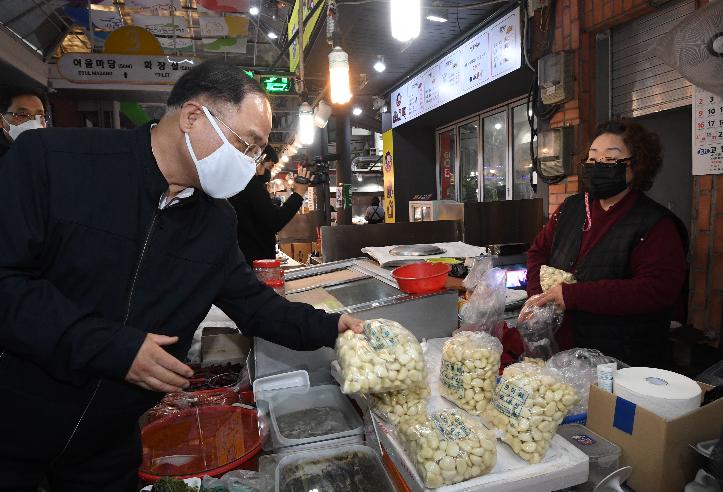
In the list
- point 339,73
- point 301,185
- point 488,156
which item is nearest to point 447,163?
point 488,156

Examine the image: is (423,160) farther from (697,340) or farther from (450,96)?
(697,340)

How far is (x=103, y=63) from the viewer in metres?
6.96

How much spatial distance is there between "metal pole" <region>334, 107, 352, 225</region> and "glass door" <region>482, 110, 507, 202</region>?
436cm

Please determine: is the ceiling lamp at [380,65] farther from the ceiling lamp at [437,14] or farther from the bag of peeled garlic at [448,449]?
the bag of peeled garlic at [448,449]

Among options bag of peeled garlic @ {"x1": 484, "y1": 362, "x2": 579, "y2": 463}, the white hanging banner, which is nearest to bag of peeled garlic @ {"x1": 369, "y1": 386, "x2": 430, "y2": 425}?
bag of peeled garlic @ {"x1": 484, "y1": 362, "x2": 579, "y2": 463}

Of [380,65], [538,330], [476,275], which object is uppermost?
[380,65]

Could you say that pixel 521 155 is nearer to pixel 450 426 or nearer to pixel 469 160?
pixel 469 160

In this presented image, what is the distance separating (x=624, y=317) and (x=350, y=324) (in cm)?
141

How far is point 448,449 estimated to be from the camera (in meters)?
1.03

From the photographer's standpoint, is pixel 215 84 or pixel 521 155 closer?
pixel 215 84

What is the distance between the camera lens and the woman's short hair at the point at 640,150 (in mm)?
2264

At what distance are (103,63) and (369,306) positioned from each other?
707 centimetres

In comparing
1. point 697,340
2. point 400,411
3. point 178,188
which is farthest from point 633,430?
point 697,340

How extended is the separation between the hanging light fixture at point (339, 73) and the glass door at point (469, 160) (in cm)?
461
